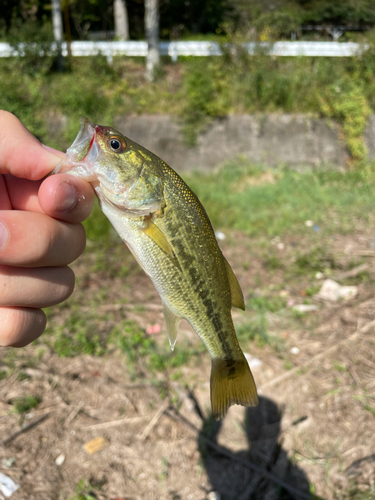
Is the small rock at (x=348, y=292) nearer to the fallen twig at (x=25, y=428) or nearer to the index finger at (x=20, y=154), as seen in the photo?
the fallen twig at (x=25, y=428)

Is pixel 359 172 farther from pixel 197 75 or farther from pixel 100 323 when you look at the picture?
pixel 100 323

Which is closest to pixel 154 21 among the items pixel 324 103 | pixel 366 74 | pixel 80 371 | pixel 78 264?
pixel 324 103

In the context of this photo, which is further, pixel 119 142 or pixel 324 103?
pixel 324 103

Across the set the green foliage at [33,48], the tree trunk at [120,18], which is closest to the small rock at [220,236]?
the green foliage at [33,48]

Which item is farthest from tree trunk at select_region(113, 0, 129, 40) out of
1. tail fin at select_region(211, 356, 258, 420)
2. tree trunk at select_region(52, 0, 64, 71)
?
tail fin at select_region(211, 356, 258, 420)

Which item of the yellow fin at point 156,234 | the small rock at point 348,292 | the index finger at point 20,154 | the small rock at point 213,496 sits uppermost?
the index finger at point 20,154

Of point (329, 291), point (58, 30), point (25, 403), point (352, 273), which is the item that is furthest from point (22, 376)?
point (58, 30)

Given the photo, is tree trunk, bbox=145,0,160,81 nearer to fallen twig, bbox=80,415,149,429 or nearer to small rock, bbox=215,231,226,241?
small rock, bbox=215,231,226,241

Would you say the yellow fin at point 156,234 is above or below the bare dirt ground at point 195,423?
above
